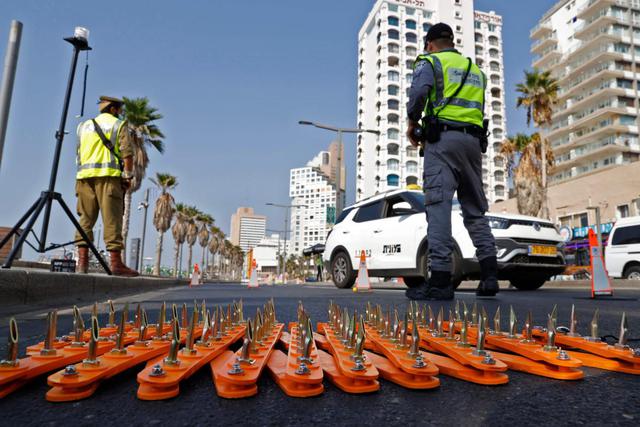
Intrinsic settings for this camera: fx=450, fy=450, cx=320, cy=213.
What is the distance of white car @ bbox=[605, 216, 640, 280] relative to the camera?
1426 centimetres

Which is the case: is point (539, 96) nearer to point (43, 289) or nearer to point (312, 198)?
point (43, 289)

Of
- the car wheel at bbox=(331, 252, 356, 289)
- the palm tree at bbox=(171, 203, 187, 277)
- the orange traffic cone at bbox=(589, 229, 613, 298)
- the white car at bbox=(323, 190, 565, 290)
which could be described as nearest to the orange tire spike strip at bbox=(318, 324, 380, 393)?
the orange traffic cone at bbox=(589, 229, 613, 298)

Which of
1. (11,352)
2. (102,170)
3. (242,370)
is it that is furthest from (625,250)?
(11,352)

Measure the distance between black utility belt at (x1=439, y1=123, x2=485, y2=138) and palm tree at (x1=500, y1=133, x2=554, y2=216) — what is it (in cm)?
3171

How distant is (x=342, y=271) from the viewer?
9281mm

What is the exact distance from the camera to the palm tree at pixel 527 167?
108ft

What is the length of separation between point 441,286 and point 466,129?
140 cm

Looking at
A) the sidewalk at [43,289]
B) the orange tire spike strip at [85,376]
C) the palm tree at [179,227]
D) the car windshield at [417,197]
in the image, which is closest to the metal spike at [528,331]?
the orange tire spike strip at [85,376]

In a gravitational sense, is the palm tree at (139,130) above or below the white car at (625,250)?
above

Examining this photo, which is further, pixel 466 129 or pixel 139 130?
pixel 139 130

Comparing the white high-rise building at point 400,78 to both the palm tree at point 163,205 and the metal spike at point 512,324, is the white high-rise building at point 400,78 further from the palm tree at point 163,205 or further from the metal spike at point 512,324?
the metal spike at point 512,324

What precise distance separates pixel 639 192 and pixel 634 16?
134ft

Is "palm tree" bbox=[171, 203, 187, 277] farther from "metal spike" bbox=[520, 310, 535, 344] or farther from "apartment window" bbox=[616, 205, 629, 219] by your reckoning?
"metal spike" bbox=[520, 310, 535, 344]

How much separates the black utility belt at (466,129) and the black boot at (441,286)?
48.9 inches
